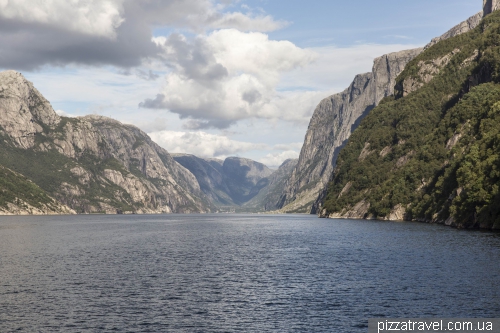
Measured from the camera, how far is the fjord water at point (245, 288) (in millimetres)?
52000

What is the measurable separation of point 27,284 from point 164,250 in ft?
165

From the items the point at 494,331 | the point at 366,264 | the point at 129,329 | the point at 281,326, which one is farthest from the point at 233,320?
the point at 366,264

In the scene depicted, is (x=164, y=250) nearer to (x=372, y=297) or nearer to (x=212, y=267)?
(x=212, y=267)

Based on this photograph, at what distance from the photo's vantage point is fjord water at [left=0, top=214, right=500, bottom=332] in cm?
5200

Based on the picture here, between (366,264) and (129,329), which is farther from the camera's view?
(366,264)

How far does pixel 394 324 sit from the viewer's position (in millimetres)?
49656

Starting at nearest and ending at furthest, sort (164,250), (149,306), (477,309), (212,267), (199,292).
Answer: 1. (477,309)
2. (149,306)
3. (199,292)
4. (212,267)
5. (164,250)

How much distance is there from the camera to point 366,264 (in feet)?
296

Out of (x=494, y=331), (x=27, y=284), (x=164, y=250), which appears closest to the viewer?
(x=494, y=331)

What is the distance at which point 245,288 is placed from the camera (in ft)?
228

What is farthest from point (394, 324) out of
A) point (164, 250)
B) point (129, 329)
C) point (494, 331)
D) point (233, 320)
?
point (164, 250)

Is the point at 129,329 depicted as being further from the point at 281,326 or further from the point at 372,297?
the point at 372,297

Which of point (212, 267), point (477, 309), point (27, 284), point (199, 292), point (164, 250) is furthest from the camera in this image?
point (164, 250)

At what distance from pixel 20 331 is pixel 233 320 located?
20.1 m
